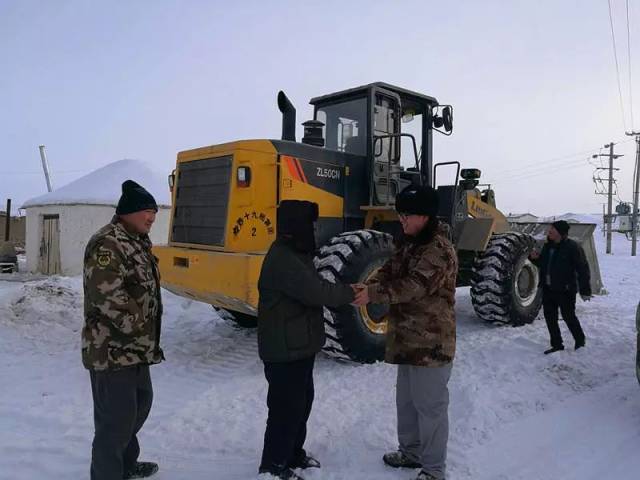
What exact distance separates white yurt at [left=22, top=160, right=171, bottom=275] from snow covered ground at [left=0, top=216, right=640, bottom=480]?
9.59m

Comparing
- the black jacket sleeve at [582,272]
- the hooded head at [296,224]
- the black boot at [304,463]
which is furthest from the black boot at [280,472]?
the black jacket sleeve at [582,272]

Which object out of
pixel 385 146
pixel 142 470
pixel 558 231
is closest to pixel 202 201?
pixel 385 146

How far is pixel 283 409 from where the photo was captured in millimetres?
3193

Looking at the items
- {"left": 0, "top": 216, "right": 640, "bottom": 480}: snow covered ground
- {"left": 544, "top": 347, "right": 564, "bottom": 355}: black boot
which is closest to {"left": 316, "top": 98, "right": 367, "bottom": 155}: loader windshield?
{"left": 0, "top": 216, "right": 640, "bottom": 480}: snow covered ground

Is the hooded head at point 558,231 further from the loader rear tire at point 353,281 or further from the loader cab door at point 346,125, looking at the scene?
the loader cab door at point 346,125

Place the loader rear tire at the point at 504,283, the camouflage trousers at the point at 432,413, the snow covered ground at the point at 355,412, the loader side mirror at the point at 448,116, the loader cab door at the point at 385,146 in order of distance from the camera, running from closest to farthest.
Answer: the camouflage trousers at the point at 432,413, the snow covered ground at the point at 355,412, the loader cab door at the point at 385,146, the loader side mirror at the point at 448,116, the loader rear tire at the point at 504,283

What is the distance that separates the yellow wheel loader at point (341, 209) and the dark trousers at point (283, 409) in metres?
1.74

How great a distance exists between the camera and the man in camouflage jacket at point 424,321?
10.5ft

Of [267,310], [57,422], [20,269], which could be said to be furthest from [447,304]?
[20,269]

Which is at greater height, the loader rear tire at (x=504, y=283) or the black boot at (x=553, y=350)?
the loader rear tire at (x=504, y=283)

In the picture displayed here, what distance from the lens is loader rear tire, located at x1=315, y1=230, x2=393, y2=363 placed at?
5.32 metres

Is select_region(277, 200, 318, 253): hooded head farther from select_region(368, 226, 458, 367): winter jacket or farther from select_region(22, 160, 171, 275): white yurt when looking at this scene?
select_region(22, 160, 171, 275): white yurt

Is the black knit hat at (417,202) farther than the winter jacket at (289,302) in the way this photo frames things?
Yes

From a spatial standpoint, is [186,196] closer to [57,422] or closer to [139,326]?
[57,422]
